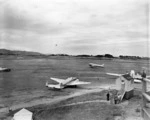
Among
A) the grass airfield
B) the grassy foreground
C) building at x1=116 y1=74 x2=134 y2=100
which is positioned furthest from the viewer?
the grass airfield

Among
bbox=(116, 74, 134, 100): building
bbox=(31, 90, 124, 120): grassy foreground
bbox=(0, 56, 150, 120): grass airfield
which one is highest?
bbox=(116, 74, 134, 100): building

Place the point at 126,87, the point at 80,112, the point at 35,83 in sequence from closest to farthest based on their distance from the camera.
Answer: the point at 80,112 < the point at 126,87 < the point at 35,83

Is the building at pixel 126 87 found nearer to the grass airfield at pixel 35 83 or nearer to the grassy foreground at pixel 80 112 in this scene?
the grassy foreground at pixel 80 112

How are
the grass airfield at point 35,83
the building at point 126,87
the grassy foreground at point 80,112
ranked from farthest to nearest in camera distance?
the grass airfield at point 35,83
the building at point 126,87
the grassy foreground at point 80,112

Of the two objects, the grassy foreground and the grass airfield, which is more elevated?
the grassy foreground

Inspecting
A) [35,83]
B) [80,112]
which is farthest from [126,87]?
[35,83]

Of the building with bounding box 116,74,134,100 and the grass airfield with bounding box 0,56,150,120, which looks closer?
the building with bounding box 116,74,134,100

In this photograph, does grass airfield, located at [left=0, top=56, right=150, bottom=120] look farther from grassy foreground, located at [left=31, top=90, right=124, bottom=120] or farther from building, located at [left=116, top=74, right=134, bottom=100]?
building, located at [left=116, top=74, right=134, bottom=100]

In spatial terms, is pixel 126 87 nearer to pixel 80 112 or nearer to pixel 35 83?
pixel 80 112

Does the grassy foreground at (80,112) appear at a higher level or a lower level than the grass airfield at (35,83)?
higher

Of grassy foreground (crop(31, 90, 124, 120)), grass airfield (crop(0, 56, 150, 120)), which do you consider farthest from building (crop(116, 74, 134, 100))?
grass airfield (crop(0, 56, 150, 120))

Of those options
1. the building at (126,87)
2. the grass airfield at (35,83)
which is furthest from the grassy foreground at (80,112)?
the building at (126,87)

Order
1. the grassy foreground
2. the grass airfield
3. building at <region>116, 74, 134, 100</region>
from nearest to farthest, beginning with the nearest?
the grassy foreground, building at <region>116, 74, 134, 100</region>, the grass airfield
